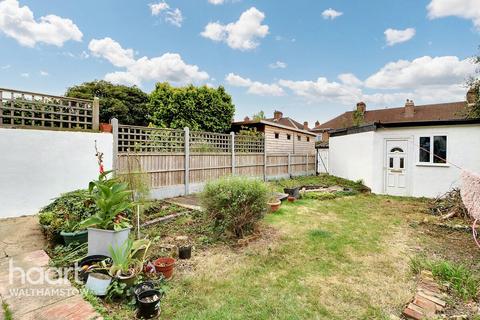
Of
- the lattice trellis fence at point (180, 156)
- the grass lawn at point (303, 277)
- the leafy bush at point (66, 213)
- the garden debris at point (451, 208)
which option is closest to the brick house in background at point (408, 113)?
the lattice trellis fence at point (180, 156)

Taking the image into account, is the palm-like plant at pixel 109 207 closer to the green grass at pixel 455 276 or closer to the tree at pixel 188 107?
the green grass at pixel 455 276

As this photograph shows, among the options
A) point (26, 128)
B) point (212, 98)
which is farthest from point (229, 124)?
point (26, 128)

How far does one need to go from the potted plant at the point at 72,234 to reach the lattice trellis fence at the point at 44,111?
3.14 meters

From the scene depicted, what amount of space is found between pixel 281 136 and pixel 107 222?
41.3ft

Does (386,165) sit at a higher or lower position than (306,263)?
higher

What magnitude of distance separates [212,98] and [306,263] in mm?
11222

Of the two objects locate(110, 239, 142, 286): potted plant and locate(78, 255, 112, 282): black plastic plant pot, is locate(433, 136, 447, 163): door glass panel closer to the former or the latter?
locate(110, 239, 142, 286): potted plant

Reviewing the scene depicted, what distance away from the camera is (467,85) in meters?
7.83

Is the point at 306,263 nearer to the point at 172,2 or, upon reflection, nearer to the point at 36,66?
the point at 172,2

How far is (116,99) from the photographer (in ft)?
77.5

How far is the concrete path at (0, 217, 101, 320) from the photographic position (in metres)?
2.04

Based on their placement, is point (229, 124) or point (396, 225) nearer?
point (396, 225)

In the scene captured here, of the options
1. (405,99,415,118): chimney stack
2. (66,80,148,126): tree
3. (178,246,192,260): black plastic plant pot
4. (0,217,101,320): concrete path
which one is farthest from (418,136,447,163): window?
(66,80,148,126): tree

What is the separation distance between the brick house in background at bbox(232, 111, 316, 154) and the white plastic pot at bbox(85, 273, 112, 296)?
10.7m
